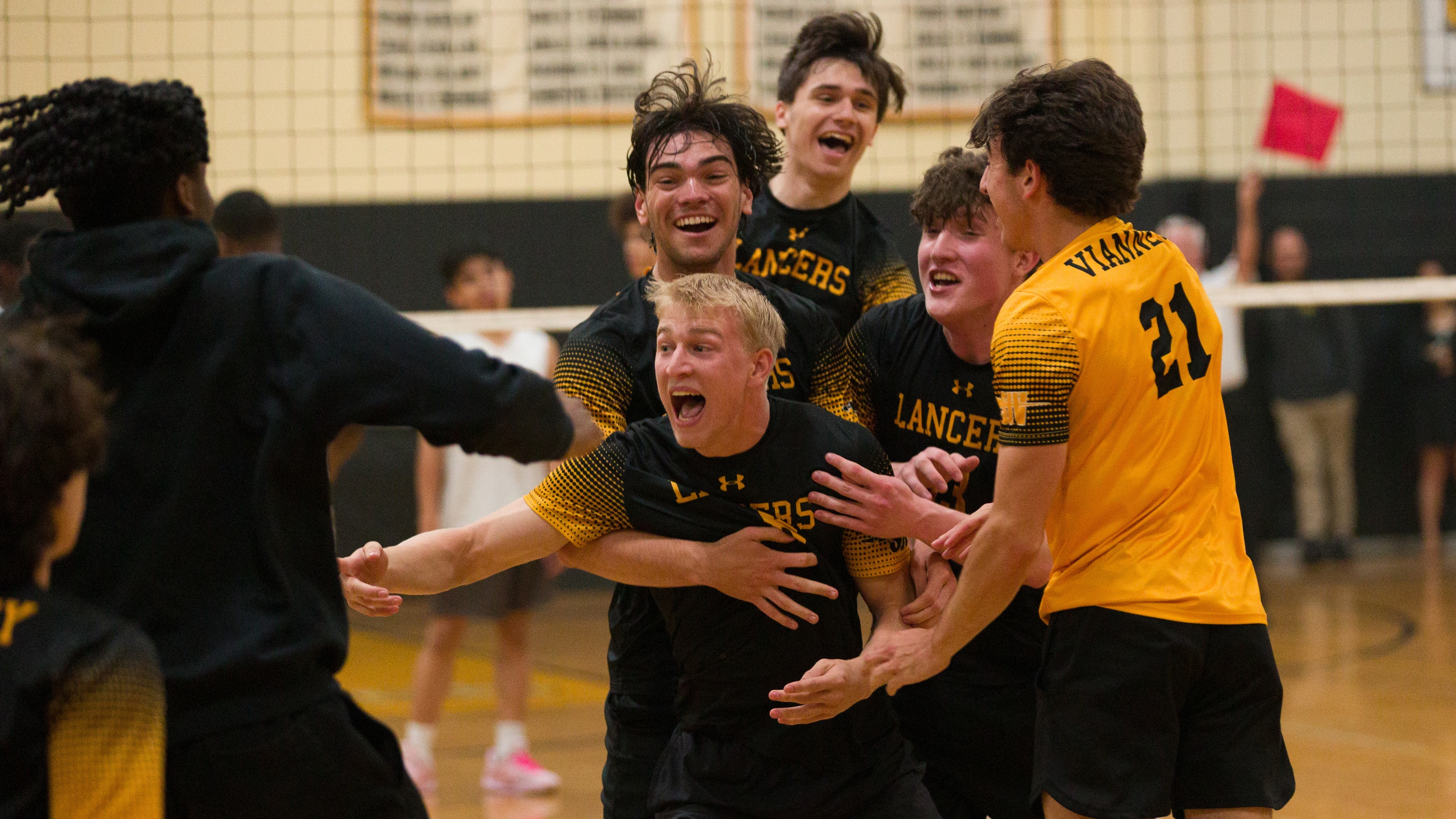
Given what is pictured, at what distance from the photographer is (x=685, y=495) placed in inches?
112

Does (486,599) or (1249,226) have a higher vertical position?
(1249,226)

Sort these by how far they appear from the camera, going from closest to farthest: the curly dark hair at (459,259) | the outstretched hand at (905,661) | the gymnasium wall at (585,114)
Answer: the outstretched hand at (905,661) < the curly dark hair at (459,259) < the gymnasium wall at (585,114)

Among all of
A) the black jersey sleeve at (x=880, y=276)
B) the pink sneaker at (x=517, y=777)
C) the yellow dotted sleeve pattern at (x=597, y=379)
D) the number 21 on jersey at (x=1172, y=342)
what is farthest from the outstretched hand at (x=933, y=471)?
the pink sneaker at (x=517, y=777)

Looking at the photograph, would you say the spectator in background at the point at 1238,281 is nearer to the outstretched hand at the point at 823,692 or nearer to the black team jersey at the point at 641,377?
the black team jersey at the point at 641,377

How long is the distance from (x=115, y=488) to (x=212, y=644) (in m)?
0.25

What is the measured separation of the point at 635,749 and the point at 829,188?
1.62 metres

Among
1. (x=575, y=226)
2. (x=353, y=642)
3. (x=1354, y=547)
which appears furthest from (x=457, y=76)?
(x=1354, y=547)

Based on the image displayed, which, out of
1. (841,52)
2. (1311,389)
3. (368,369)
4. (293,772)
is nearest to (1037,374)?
(368,369)

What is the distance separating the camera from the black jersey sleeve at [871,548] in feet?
9.38

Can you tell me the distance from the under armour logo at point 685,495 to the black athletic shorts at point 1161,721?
75 centimetres

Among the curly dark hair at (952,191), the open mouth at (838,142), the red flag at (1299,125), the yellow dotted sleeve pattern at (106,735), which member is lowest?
the yellow dotted sleeve pattern at (106,735)

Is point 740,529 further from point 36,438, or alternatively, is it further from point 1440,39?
point 1440,39

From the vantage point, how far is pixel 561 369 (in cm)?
308

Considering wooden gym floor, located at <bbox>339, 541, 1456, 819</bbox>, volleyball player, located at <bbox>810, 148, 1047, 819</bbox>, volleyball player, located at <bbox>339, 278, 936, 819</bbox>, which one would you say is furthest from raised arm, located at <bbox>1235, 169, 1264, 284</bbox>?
volleyball player, located at <bbox>339, 278, 936, 819</bbox>
